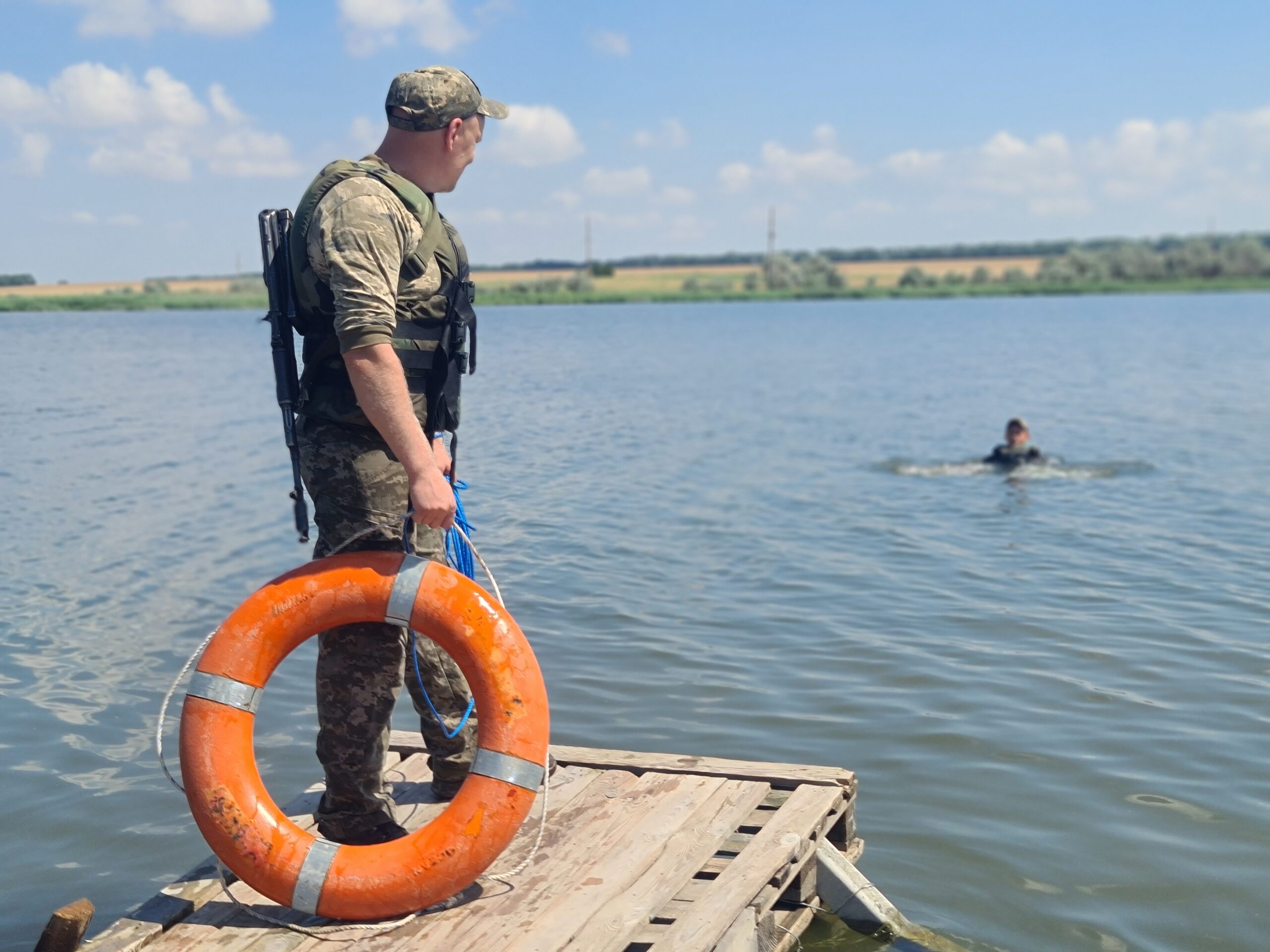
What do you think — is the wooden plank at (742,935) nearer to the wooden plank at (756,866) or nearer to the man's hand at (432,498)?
the wooden plank at (756,866)

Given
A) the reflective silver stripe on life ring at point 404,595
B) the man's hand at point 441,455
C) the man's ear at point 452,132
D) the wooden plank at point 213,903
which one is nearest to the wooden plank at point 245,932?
the wooden plank at point 213,903

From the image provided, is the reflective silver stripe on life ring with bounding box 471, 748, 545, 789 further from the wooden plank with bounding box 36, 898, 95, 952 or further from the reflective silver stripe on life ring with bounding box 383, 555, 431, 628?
the wooden plank with bounding box 36, 898, 95, 952

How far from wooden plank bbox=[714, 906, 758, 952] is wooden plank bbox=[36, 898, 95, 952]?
151 centimetres

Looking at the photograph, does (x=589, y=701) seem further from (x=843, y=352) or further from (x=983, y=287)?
(x=983, y=287)

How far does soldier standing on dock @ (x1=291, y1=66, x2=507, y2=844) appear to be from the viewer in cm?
301

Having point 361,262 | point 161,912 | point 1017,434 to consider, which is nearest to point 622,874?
point 161,912

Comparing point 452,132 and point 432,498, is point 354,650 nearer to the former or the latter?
point 432,498

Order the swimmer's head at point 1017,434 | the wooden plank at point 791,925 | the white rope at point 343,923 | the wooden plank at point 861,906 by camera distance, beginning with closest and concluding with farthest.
Answer: 1. the white rope at point 343,923
2. the wooden plank at point 791,925
3. the wooden plank at point 861,906
4. the swimmer's head at point 1017,434

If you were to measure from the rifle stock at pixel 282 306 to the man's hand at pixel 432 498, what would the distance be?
43 cm

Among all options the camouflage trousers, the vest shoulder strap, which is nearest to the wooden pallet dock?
the camouflage trousers

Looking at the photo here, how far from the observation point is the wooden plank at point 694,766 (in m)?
3.98

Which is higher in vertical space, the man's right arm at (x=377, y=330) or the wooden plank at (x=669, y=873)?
the man's right arm at (x=377, y=330)

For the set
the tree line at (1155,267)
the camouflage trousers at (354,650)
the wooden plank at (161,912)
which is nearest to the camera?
the wooden plank at (161,912)

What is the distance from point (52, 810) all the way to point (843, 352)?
31006 mm
